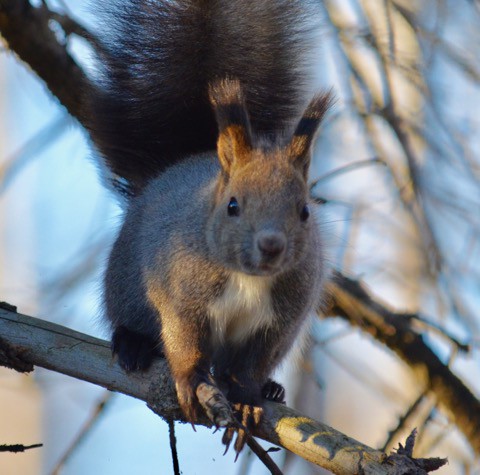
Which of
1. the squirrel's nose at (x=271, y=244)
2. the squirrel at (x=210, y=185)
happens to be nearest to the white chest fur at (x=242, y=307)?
the squirrel at (x=210, y=185)

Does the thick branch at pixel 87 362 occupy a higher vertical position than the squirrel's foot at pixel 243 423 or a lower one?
higher

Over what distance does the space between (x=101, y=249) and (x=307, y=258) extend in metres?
1.43

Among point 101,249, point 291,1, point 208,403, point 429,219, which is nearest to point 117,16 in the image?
point 291,1

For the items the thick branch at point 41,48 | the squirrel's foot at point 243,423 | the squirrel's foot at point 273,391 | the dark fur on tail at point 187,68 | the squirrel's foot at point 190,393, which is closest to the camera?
the squirrel's foot at point 243,423

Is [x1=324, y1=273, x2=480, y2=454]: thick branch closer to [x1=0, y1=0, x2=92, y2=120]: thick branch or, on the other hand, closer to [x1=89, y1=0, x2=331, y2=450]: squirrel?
[x1=89, y1=0, x2=331, y2=450]: squirrel

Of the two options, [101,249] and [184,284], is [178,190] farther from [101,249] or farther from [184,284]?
[101,249]

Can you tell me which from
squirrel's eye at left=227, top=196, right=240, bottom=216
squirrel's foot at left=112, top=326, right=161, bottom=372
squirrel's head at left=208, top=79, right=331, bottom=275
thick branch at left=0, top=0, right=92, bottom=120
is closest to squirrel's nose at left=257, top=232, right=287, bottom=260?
squirrel's head at left=208, top=79, right=331, bottom=275

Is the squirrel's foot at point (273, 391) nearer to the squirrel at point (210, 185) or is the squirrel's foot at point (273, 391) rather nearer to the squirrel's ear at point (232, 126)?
the squirrel at point (210, 185)

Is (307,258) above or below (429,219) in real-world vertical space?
above

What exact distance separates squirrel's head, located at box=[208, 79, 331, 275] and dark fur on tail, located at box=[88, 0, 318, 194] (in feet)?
1.99

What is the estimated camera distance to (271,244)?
2.27 meters

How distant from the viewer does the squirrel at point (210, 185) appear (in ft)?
8.21

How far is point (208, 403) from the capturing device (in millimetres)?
2260

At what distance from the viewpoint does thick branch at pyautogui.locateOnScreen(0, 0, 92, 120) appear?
3412 mm
